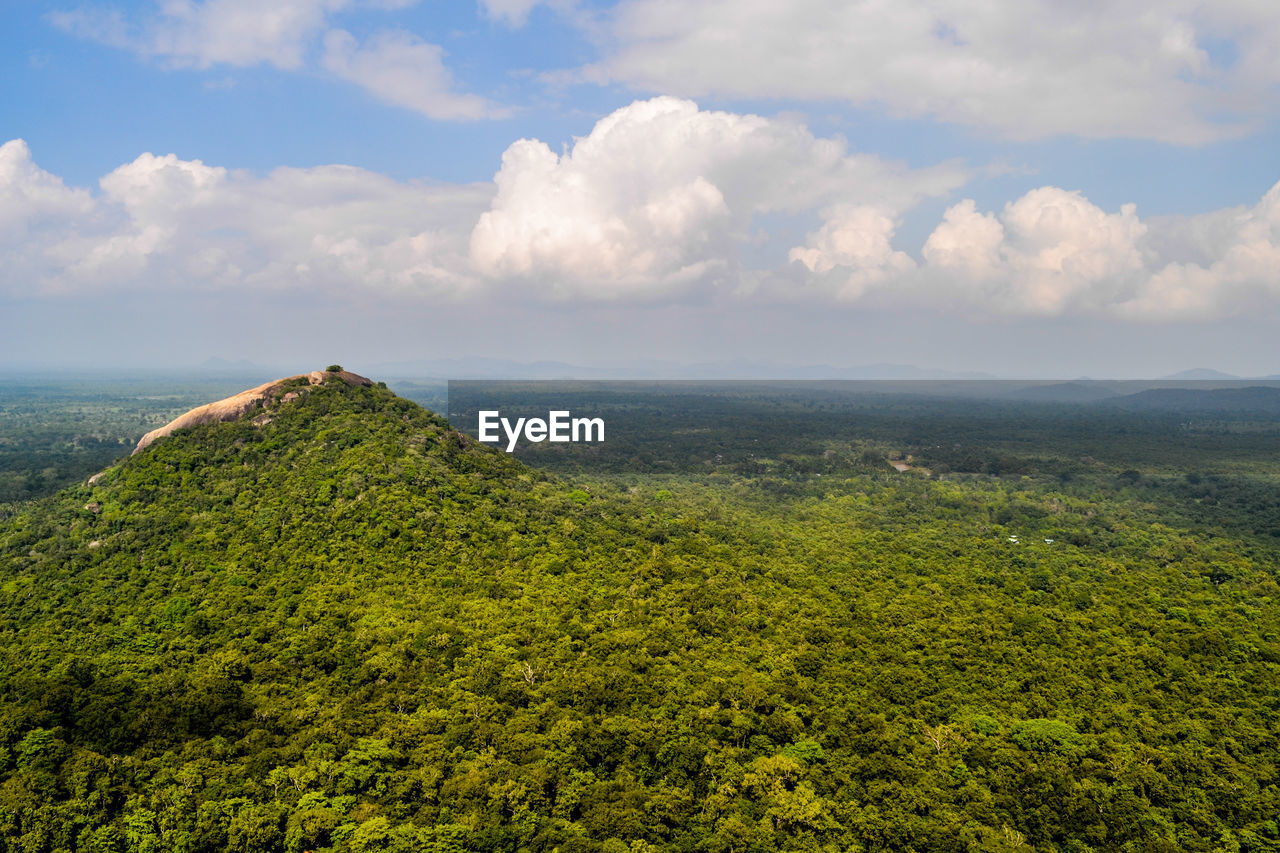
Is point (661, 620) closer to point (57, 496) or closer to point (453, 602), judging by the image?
point (453, 602)

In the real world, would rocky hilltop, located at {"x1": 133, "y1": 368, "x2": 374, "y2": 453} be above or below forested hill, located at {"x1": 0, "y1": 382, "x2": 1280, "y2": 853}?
above

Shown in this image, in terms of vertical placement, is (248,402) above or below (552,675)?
above

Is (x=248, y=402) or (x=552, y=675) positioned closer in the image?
(x=552, y=675)

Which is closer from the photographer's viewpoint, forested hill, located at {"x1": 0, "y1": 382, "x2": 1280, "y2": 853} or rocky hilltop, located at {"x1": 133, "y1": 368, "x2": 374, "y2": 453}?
forested hill, located at {"x1": 0, "y1": 382, "x2": 1280, "y2": 853}

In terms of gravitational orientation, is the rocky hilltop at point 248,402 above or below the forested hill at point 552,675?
above

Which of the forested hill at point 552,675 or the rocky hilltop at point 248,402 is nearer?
the forested hill at point 552,675
